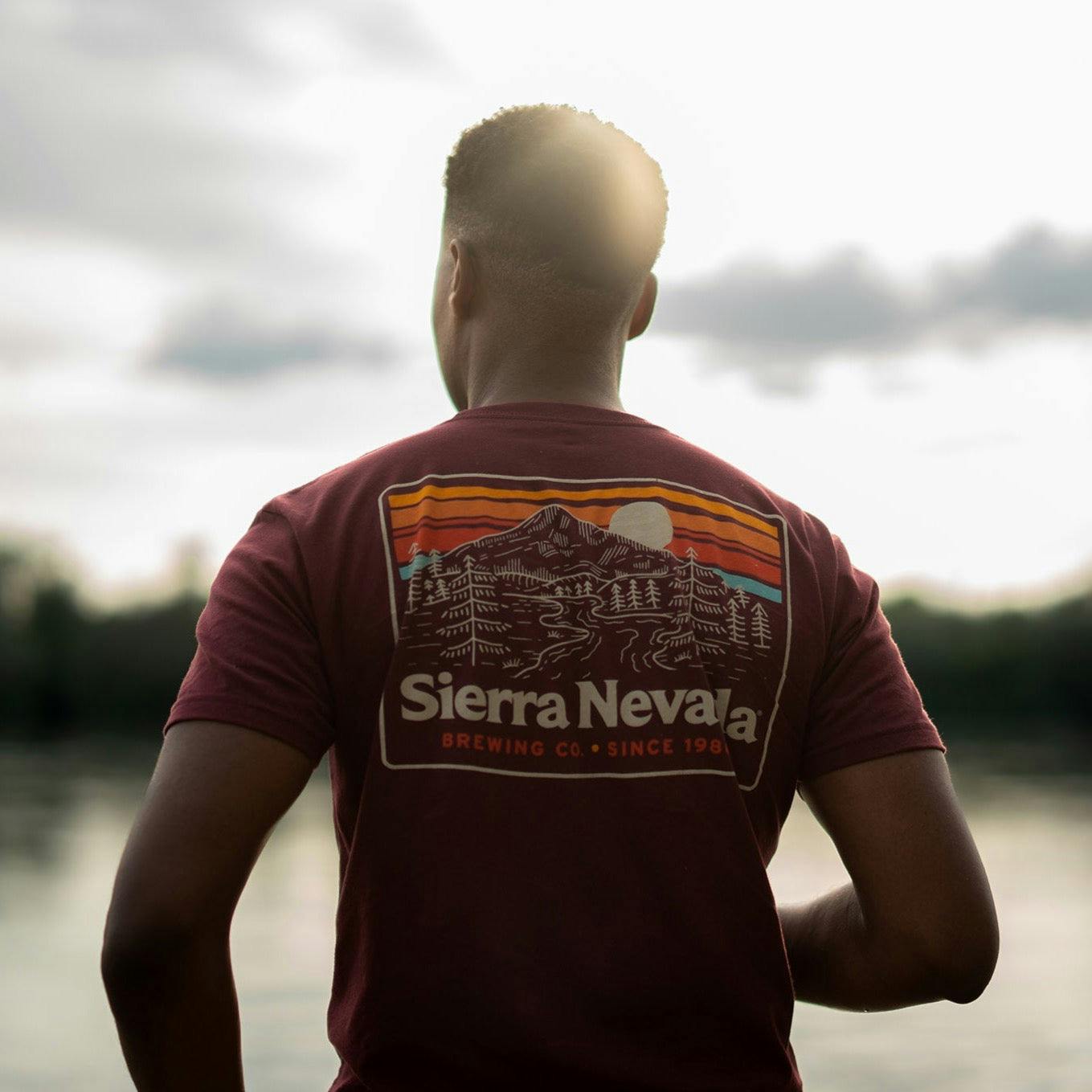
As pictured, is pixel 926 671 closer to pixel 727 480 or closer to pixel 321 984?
pixel 321 984

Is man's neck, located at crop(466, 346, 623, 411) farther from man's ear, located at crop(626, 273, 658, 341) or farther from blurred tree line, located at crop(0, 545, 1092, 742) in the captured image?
blurred tree line, located at crop(0, 545, 1092, 742)

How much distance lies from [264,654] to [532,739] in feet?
0.97

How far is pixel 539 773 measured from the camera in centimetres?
146

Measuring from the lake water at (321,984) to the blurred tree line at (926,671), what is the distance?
3132cm

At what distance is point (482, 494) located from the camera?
1.55 meters

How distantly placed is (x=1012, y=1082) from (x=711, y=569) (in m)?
7.46

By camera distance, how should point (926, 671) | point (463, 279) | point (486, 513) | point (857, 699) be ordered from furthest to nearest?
point (926, 671), point (463, 279), point (857, 699), point (486, 513)

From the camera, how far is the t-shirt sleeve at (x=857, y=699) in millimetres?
1652

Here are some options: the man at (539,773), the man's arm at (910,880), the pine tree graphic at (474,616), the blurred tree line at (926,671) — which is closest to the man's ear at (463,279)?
the man at (539,773)

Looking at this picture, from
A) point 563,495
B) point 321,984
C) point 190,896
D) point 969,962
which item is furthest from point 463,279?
point 321,984

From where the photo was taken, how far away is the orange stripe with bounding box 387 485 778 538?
155 centimetres

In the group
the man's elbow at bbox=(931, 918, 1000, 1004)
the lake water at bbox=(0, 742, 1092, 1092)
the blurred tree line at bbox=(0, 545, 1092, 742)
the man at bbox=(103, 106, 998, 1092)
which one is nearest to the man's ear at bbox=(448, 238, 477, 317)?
the man at bbox=(103, 106, 998, 1092)

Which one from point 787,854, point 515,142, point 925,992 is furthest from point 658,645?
point 787,854

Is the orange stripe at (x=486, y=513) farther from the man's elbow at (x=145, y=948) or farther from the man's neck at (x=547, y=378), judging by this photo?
the man's elbow at (x=145, y=948)
